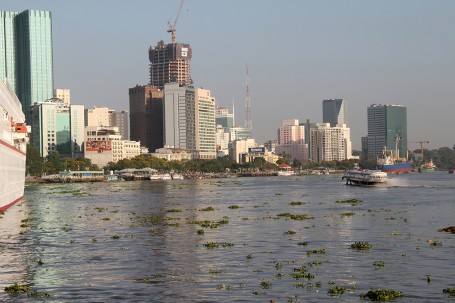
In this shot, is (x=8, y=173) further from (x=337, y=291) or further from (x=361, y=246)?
(x=337, y=291)

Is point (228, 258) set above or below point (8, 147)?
below

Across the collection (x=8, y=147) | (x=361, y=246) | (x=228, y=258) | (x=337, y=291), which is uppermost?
(x=8, y=147)

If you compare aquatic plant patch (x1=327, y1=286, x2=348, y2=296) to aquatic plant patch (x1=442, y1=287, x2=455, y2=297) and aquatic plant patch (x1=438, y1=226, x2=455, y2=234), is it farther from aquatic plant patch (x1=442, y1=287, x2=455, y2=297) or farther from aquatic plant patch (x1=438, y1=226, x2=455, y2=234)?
aquatic plant patch (x1=438, y1=226, x2=455, y2=234)

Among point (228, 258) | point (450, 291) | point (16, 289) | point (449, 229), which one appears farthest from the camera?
point (449, 229)

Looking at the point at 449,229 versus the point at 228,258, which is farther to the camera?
the point at 449,229

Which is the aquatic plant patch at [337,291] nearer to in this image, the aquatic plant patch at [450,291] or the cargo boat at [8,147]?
the aquatic plant patch at [450,291]

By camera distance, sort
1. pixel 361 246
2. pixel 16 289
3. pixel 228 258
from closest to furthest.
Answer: pixel 16 289
pixel 228 258
pixel 361 246

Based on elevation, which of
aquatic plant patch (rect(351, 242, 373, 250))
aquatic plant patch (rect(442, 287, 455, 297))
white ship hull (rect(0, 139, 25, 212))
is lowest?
aquatic plant patch (rect(442, 287, 455, 297))

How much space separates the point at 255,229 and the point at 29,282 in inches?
1219

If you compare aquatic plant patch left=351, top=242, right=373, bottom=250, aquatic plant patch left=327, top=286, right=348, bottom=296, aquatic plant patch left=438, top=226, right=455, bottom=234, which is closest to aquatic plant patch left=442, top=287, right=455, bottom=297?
aquatic plant patch left=327, top=286, right=348, bottom=296

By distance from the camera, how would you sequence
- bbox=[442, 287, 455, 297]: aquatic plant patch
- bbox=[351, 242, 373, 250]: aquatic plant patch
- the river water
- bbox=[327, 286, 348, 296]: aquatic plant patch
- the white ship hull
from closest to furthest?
1. bbox=[442, 287, 455, 297]: aquatic plant patch
2. bbox=[327, 286, 348, 296]: aquatic plant patch
3. the river water
4. bbox=[351, 242, 373, 250]: aquatic plant patch
5. the white ship hull

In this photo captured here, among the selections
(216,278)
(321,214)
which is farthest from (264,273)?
(321,214)

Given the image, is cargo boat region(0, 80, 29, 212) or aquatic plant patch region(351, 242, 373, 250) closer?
aquatic plant patch region(351, 242, 373, 250)

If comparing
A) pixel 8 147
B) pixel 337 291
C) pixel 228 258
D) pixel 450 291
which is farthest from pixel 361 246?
pixel 8 147
